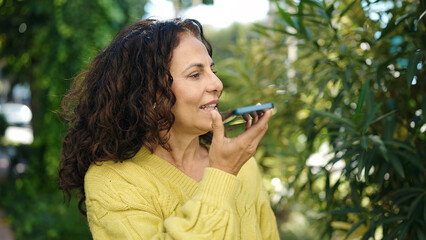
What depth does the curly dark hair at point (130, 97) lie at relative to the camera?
64.9 inches

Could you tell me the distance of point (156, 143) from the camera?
1.74m

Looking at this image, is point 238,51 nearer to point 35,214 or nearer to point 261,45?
point 261,45

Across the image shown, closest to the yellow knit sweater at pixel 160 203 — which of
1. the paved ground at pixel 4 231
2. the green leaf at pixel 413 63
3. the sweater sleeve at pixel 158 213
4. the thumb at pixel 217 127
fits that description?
the sweater sleeve at pixel 158 213

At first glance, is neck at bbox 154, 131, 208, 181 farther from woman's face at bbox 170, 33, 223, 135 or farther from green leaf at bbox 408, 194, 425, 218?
green leaf at bbox 408, 194, 425, 218

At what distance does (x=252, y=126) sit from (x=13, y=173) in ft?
14.3

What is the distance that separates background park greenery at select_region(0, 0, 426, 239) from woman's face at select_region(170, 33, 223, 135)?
523 millimetres

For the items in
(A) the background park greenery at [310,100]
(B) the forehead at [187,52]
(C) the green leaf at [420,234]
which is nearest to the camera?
(B) the forehead at [187,52]

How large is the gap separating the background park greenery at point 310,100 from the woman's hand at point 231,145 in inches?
19.2

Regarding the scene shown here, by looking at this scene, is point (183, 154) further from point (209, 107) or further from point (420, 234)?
point (420, 234)

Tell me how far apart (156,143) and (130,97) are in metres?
0.20

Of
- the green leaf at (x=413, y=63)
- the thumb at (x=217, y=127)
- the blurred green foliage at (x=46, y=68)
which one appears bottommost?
the blurred green foliage at (x=46, y=68)

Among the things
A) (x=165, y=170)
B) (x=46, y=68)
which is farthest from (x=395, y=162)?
(x=46, y=68)

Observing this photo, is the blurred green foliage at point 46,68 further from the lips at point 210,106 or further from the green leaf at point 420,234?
the green leaf at point 420,234

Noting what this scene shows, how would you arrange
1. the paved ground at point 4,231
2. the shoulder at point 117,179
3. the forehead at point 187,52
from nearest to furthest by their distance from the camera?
the shoulder at point 117,179 → the forehead at point 187,52 → the paved ground at point 4,231
